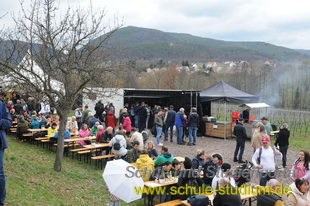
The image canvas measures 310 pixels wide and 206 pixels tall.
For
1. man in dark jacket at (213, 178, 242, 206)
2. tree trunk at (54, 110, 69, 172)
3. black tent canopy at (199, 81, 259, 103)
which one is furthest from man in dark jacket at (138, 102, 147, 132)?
man in dark jacket at (213, 178, 242, 206)

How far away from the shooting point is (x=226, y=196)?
452 cm

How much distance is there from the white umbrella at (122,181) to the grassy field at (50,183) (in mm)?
1584

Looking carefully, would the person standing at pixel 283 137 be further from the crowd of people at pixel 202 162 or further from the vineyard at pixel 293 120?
the vineyard at pixel 293 120

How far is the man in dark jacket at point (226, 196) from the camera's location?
177 inches

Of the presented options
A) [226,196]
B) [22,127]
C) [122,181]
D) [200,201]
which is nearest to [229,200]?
[226,196]

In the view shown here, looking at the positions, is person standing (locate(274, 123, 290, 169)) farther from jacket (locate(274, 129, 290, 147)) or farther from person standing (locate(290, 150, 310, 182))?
person standing (locate(290, 150, 310, 182))

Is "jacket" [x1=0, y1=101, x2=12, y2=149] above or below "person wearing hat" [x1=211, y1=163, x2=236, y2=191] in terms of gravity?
above

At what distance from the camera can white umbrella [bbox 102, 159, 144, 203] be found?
486cm

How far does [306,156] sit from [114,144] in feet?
17.4

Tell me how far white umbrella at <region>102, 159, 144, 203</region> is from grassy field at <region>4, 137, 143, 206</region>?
5.20 ft

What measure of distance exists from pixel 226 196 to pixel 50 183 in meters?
4.37

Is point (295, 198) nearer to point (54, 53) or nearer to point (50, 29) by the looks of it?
point (54, 53)

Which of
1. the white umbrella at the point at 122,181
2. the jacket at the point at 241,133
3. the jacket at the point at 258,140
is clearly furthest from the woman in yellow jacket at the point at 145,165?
the jacket at the point at 241,133

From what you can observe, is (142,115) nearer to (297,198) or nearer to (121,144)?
(121,144)
